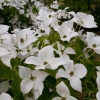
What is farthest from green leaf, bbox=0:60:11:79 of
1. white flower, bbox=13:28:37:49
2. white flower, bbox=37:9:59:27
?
white flower, bbox=37:9:59:27

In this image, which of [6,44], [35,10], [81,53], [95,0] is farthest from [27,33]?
[95,0]

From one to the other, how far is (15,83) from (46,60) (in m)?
0.15

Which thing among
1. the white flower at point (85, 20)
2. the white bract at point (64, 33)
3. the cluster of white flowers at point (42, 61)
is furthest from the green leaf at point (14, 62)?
the white flower at point (85, 20)

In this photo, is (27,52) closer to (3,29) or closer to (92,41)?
(3,29)

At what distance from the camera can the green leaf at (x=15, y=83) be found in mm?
1105

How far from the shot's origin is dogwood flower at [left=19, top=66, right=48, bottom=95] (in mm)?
1090

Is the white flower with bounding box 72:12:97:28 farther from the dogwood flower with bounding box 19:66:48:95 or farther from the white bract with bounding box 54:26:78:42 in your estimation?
the dogwood flower with bounding box 19:66:48:95

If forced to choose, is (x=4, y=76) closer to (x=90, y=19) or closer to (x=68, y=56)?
(x=68, y=56)

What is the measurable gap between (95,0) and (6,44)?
603 cm

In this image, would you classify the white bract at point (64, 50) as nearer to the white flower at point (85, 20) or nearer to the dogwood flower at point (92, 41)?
the dogwood flower at point (92, 41)

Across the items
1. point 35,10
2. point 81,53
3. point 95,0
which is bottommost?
point 95,0

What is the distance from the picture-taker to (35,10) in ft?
16.3

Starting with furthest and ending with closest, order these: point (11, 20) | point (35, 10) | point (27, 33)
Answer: point (35, 10), point (11, 20), point (27, 33)

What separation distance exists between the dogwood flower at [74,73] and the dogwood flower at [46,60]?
34 millimetres
